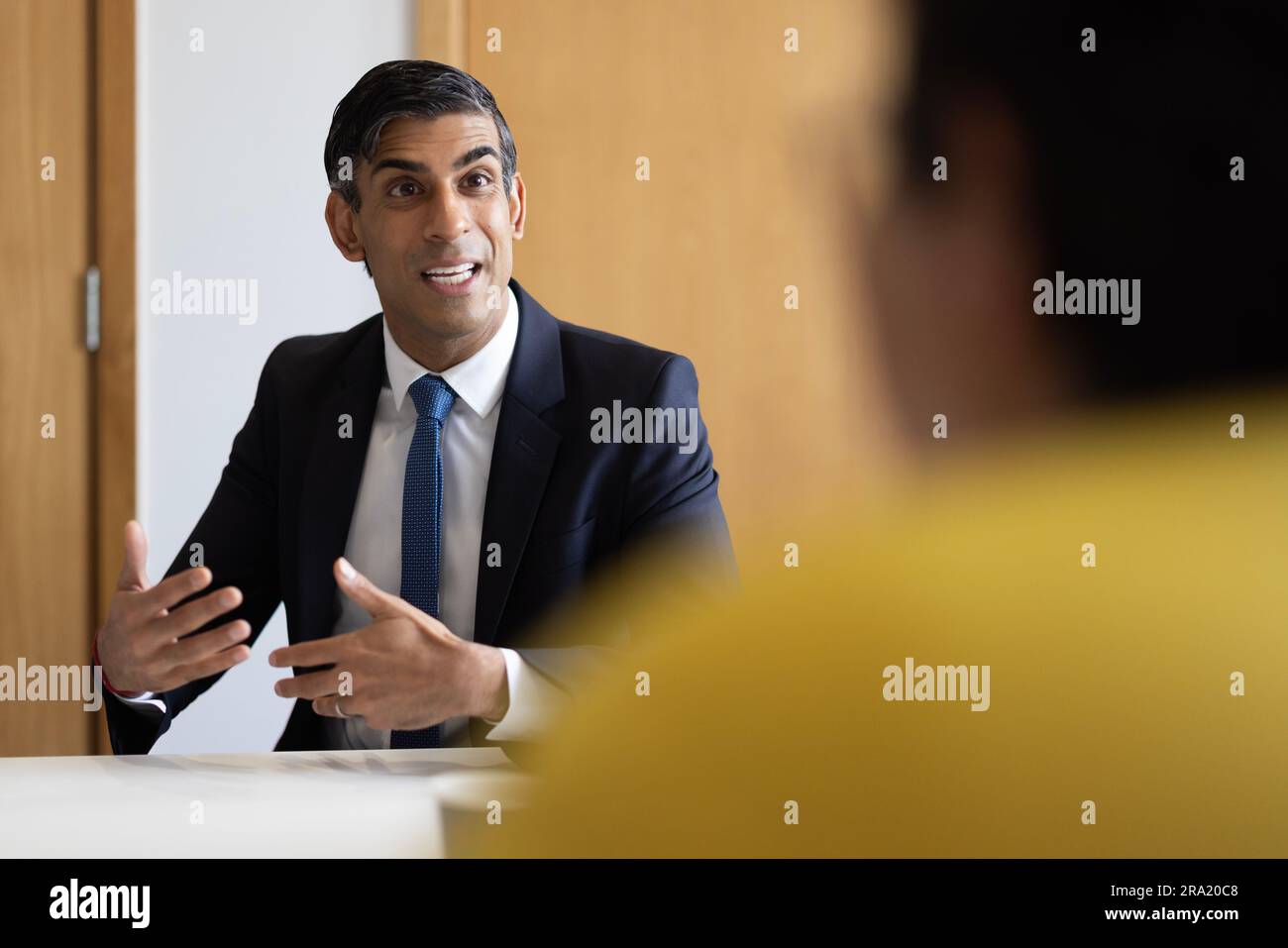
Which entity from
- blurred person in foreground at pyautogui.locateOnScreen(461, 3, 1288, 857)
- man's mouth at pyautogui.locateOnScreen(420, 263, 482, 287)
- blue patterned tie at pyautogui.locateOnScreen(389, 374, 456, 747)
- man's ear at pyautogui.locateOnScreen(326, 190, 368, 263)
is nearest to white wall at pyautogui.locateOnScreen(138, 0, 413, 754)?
man's ear at pyautogui.locateOnScreen(326, 190, 368, 263)

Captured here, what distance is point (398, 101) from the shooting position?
3.75 ft

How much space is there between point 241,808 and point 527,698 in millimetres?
274

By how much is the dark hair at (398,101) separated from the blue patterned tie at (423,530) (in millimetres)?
312

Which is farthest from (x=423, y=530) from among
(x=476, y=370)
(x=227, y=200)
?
(x=227, y=200)

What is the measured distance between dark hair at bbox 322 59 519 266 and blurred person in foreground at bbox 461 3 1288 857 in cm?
55

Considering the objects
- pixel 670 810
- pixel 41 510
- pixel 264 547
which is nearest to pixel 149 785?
pixel 670 810

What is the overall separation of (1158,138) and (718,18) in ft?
2.15

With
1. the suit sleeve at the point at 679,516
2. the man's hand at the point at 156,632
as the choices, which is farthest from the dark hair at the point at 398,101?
the man's hand at the point at 156,632

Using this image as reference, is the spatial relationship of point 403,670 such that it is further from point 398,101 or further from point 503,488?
Result: point 398,101

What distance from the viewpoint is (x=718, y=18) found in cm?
171

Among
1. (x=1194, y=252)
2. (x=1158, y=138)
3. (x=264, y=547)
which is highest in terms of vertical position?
(x=1158, y=138)

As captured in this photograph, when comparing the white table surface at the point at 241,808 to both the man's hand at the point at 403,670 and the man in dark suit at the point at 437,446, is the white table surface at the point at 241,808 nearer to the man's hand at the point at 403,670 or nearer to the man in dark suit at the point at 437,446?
the man's hand at the point at 403,670

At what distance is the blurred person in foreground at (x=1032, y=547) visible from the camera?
2.82ft
